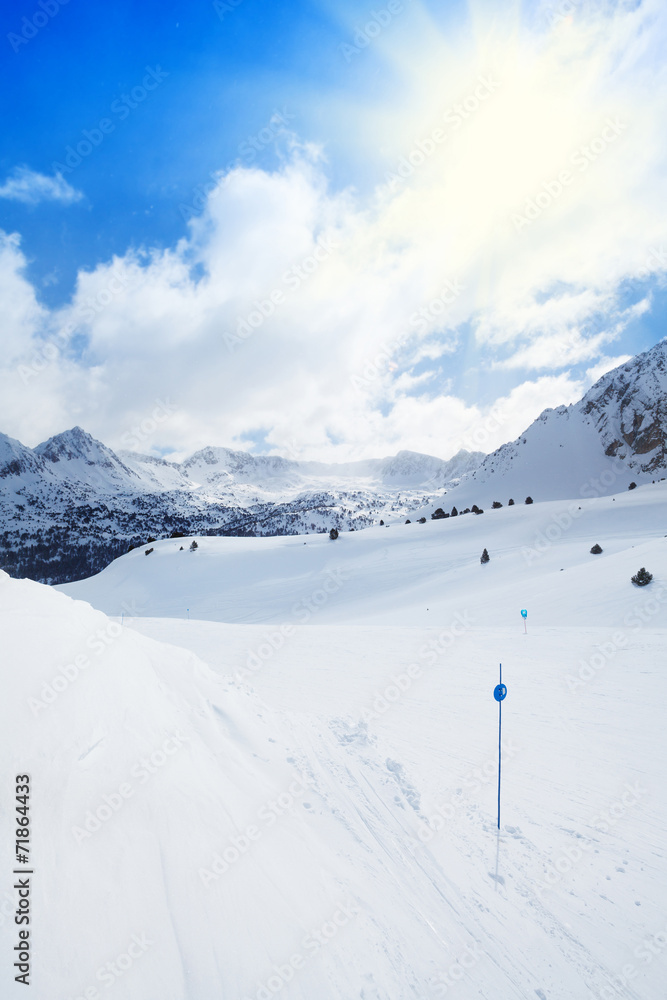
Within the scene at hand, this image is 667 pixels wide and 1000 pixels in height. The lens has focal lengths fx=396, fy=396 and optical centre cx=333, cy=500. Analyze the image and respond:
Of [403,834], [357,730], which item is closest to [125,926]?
[403,834]

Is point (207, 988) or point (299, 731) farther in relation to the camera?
point (299, 731)

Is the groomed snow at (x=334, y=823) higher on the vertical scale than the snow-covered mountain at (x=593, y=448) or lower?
lower

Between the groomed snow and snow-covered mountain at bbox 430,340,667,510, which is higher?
snow-covered mountain at bbox 430,340,667,510

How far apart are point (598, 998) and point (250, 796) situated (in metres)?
4.50

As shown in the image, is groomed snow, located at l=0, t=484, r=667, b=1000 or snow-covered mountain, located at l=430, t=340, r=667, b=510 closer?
groomed snow, located at l=0, t=484, r=667, b=1000

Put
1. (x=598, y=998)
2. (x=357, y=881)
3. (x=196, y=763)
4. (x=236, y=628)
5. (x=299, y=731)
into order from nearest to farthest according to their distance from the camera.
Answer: (x=598, y=998) → (x=357, y=881) → (x=196, y=763) → (x=299, y=731) → (x=236, y=628)

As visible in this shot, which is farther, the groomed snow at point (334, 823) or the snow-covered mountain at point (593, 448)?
the snow-covered mountain at point (593, 448)

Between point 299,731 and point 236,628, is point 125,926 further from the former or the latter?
point 236,628

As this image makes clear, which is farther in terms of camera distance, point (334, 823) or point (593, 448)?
point (593, 448)

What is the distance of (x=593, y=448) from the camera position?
10031 centimetres

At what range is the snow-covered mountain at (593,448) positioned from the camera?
90500mm

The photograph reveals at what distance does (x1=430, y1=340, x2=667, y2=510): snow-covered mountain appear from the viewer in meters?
90.5

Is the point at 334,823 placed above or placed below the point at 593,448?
below

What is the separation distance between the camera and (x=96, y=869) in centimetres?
412
